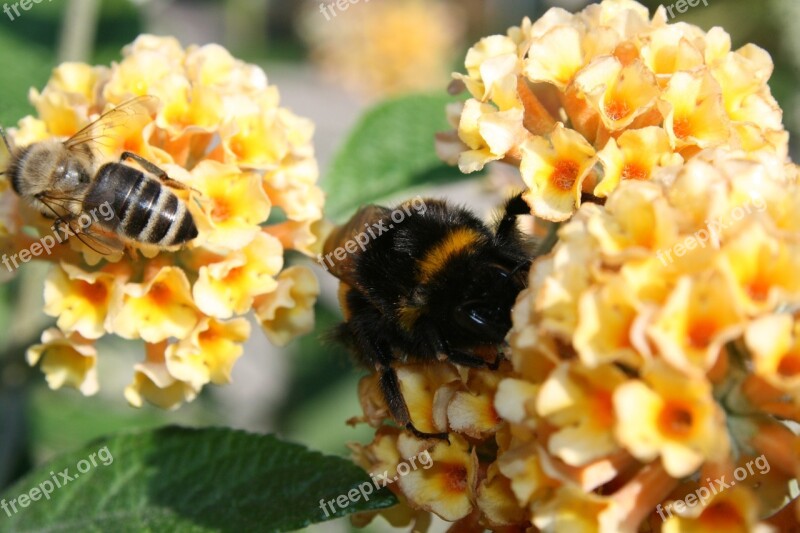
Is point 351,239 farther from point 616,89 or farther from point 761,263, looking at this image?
point 761,263

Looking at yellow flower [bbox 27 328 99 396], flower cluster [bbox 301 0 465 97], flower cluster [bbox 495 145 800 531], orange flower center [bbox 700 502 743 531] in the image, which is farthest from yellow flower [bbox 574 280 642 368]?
flower cluster [bbox 301 0 465 97]

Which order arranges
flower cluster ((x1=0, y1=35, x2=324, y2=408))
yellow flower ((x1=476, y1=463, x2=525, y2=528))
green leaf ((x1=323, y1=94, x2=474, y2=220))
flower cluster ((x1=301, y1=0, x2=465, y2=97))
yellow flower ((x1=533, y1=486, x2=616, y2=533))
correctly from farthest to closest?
flower cluster ((x1=301, y1=0, x2=465, y2=97)), green leaf ((x1=323, y1=94, x2=474, y2=220)), flower cluster ((x1=0, y1=35, x2=324, y2=408)), yellow flower ((x1=476, y1=463, x2=525, y2=528)), yellow flower ((x1=533, y1=486, x2=616, y2=533))

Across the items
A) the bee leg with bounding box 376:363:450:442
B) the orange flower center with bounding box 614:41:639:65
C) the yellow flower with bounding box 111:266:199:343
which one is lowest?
the bee leg with bounding box 376:363:450:442

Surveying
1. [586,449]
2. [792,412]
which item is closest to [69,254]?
[586,449]

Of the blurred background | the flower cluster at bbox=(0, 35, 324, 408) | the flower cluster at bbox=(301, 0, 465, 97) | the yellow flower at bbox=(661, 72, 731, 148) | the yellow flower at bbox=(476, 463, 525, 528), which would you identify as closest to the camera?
the yellow flower at bbox=(476, 463, 525, 528)

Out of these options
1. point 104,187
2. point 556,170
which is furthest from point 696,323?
point 104,187

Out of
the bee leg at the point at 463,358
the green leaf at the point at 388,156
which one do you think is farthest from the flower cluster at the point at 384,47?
the bee leg at the point at 463,358

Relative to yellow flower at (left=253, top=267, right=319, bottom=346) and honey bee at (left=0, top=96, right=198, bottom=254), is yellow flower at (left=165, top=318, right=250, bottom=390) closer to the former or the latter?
yellow flower at (left=253, top=267, right=319, bottom=346)

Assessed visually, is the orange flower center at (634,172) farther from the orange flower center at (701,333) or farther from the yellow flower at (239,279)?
the yellow flower at (239,279)
